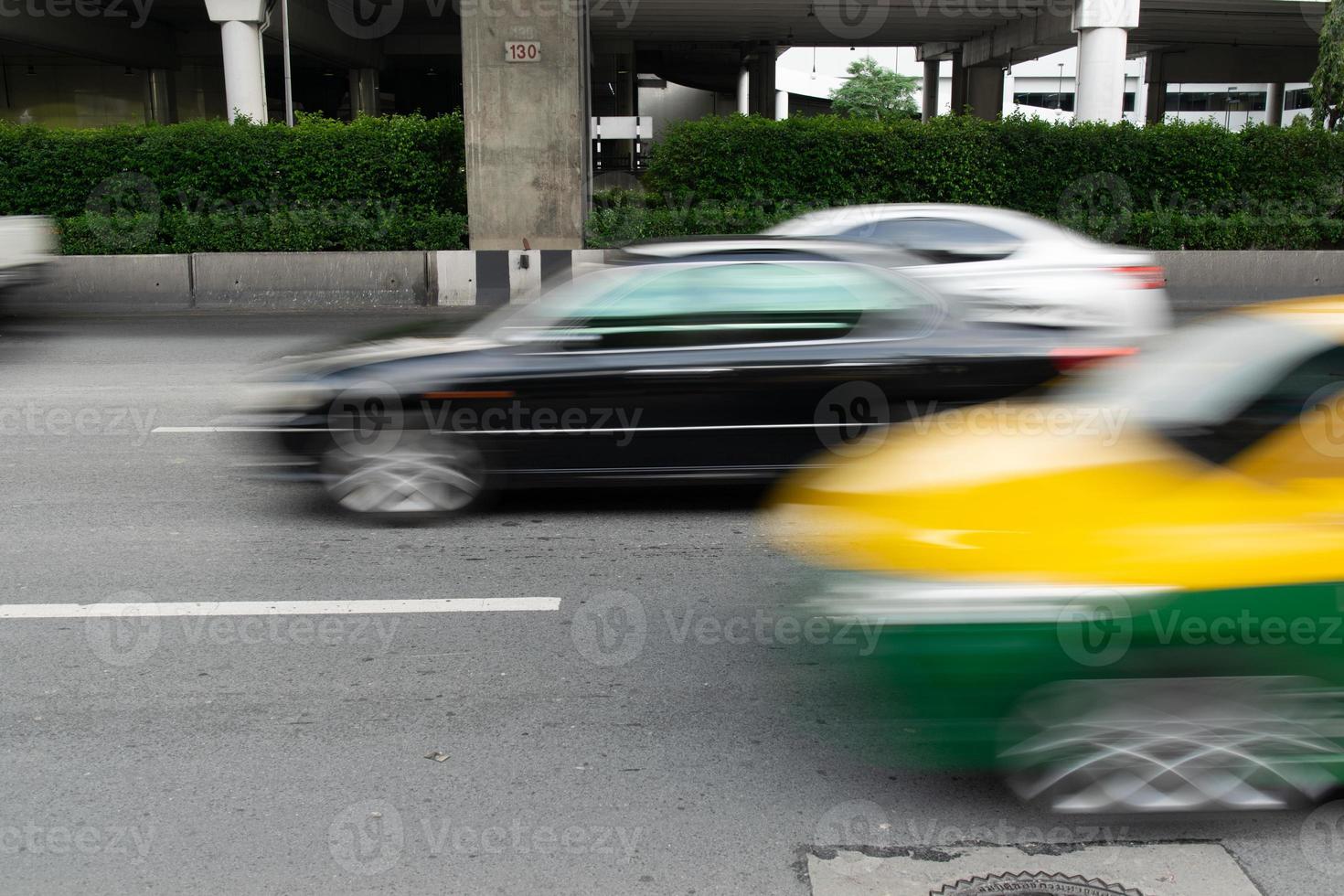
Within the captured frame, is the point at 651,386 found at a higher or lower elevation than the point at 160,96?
lower

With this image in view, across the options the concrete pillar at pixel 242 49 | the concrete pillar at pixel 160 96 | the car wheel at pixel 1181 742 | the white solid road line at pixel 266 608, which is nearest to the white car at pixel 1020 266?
the white solid road line at pixel 266 608

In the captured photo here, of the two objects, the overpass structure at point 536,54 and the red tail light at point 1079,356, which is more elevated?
the overpass structure at point 536,54

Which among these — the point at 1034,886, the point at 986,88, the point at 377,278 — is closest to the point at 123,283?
the point at 377,278

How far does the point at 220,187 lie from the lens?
17.2 meters

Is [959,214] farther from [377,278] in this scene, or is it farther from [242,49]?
[242,49]

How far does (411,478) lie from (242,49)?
18.3m

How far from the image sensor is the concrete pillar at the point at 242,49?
21.8 m

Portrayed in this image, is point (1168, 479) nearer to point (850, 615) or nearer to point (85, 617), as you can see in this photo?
point (850, 615)

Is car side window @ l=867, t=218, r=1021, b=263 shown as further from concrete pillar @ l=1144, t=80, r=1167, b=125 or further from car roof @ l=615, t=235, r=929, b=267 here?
concrete pillar @ l=1144, t=80, r=1167, b=125

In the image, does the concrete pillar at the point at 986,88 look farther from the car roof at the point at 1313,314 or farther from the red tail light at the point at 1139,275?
the car roof at the point at 1313,314

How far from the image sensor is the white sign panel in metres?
17.4

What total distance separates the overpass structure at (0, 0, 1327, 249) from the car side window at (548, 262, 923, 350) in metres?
11.5

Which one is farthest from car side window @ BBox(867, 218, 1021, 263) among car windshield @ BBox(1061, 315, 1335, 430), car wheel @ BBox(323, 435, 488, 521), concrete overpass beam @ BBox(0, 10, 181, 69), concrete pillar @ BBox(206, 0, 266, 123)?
concrete overpass beam @ BBox(0, 10, 181, 69)

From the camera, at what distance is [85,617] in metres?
5.23
